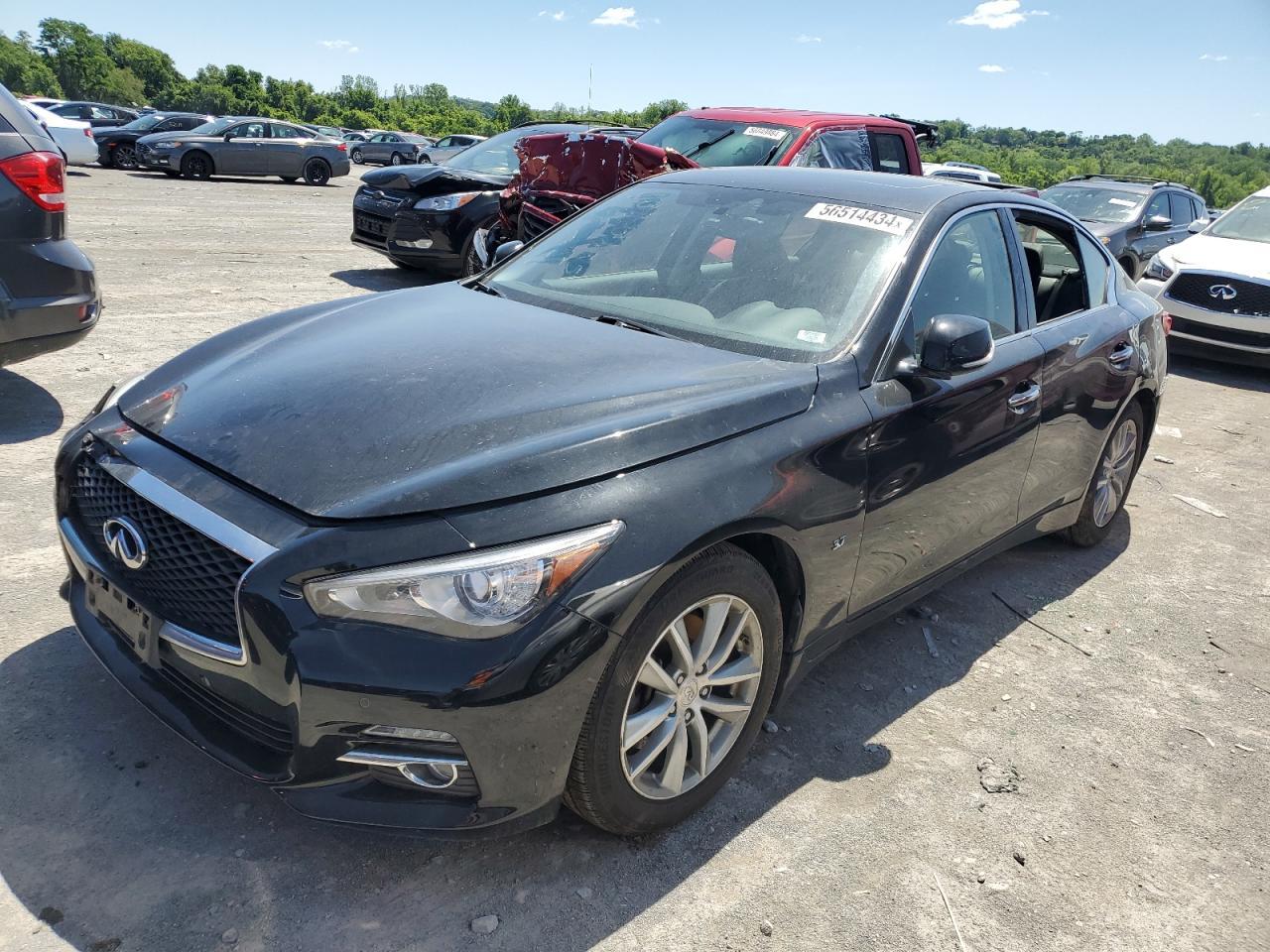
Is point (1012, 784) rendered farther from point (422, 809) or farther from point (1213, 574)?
point (1213, 574)

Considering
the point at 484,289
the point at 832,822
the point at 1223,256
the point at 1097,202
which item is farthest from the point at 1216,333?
the point at 832,822

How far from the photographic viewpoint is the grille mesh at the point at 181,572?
2.15 metres

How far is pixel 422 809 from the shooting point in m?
2.14

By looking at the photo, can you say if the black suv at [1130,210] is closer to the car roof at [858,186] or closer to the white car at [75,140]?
the car roof at [858,186]

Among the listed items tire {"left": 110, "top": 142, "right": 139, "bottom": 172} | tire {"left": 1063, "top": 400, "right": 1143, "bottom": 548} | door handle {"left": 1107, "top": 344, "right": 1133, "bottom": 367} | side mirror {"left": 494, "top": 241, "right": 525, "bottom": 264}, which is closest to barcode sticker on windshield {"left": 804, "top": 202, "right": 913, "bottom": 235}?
side mirror {"left": 494, "top": 241, "right": 525, "bottom": 264}

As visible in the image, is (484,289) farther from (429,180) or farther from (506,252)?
(429,180)

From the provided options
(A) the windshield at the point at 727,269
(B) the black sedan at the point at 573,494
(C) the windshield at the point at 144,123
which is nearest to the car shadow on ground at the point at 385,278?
(A) the windshield at the point at 727,269

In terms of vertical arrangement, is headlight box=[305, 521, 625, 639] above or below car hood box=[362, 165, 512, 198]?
below

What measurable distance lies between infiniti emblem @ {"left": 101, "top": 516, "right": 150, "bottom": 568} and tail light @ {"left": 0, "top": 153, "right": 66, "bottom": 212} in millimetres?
3020

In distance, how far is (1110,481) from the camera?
4.74 meters

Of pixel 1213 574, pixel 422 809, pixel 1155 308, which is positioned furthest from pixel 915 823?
pixel 1155 308

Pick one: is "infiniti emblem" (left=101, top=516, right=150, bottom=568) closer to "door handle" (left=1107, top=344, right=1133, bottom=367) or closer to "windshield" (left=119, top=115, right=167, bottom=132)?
"door handle" (left=1107, top=344, right=1133, bottom=367)

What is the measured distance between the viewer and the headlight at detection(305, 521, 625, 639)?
2.04m

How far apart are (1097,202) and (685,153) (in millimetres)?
6923
